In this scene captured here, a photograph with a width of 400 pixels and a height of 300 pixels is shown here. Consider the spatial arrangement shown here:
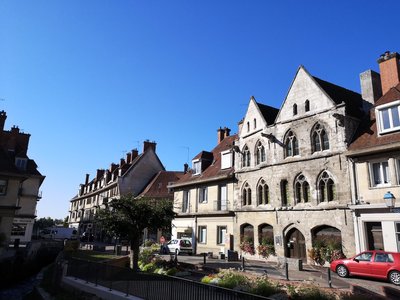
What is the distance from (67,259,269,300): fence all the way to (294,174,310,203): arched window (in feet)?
45.0

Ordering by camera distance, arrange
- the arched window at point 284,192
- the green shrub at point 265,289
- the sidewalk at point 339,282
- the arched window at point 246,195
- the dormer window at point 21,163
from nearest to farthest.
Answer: the green shrub at point 265,289, the sidewalk at point 339,282, the arched window at point 284,192, the arched window at point 246,195, the dormer window at point 21,163

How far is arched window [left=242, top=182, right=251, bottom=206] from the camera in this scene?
26.3 meters

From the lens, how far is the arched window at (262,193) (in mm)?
24906

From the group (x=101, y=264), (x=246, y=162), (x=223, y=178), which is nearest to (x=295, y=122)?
(x=246, y=162)

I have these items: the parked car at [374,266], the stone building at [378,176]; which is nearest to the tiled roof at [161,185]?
the stone building at [378,176]

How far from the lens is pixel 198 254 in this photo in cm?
2955

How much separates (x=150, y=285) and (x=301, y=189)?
47.2 ft

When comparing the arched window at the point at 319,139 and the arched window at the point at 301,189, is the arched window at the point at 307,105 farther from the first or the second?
the arched window at the point at 301,189

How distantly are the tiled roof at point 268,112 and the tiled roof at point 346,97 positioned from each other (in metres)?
5.17

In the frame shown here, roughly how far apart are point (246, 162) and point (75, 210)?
58.6 metres

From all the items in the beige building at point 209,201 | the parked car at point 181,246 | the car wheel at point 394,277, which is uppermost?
the beige building at point 209,201

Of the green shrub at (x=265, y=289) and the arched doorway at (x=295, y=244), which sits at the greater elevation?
the arched doorway at (x=295, y=244)

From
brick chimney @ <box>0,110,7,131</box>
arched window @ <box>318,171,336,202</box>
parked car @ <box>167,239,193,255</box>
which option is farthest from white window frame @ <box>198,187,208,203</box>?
brick chimney @ <box>0,110,7,131</box>

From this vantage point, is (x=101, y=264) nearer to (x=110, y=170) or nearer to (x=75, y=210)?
(x=110, y=170)
